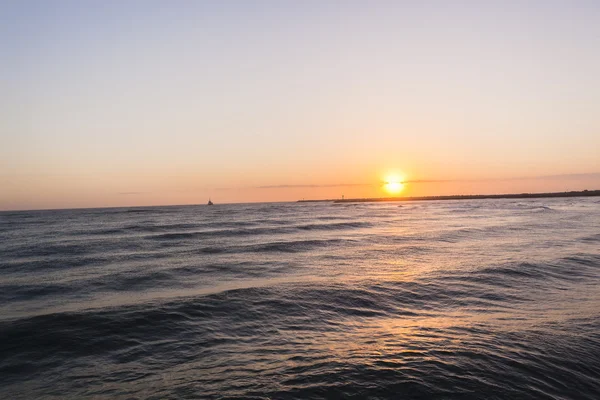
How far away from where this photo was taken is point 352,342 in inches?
347

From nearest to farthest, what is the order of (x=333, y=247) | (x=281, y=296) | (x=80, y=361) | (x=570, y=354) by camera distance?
(x=570, y=354) → (x=80, y=361) → (x=281, y=296) → (x=333, y=247)

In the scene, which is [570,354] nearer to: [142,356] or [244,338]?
[244,338]

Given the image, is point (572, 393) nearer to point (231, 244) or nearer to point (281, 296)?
point (281, 296)

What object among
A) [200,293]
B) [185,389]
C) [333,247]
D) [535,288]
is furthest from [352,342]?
[333,247]

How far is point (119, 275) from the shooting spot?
58.5 ft

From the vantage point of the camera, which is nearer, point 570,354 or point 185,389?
point 185,389

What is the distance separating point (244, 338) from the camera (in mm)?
9445

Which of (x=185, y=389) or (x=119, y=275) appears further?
(x=119, y=275)

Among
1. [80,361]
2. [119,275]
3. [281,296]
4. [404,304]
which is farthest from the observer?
[119,275]

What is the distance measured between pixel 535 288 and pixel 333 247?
1492 cm

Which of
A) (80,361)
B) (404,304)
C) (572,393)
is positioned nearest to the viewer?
(572,393)

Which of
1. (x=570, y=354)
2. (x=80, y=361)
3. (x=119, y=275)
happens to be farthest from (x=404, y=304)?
(x=119, y=275)

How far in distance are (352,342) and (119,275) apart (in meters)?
13.1

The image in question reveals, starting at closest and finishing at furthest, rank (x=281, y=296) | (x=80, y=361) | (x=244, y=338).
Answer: (x=80, y=361), (x=244, y=338), (x=281, y=296)
